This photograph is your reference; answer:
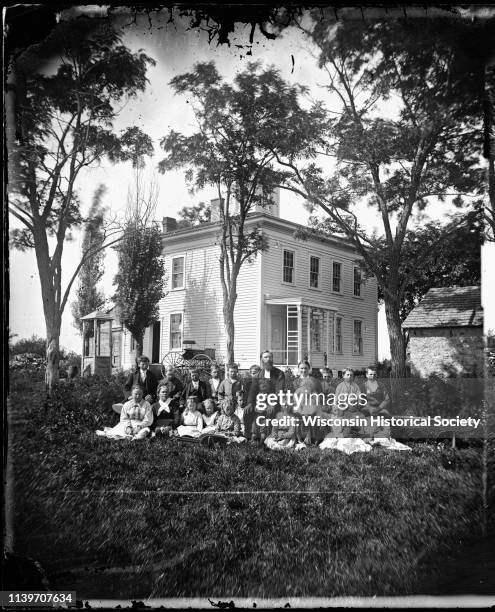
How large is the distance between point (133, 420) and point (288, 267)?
1.08 m

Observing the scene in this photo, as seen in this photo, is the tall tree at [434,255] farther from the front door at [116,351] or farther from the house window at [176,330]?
the front door at [116,351]

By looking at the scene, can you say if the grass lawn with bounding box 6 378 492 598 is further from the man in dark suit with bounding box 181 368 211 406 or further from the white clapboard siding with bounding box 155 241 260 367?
the white clapboard siding with bounding box 155 241 260 367

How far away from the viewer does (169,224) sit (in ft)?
7.63

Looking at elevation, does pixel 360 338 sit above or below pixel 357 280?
below

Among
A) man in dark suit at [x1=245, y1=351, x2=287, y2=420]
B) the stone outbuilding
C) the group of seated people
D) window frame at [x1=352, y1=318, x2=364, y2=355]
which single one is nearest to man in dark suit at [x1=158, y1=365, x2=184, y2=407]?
the group of seated people

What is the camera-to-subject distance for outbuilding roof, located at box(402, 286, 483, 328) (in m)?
2.33

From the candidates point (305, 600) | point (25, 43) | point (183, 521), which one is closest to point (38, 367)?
point (183, 521)

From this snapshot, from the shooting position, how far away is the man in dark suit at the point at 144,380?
240 cm

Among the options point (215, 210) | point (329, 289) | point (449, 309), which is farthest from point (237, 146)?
point (449, 309)

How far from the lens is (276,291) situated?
242 cm

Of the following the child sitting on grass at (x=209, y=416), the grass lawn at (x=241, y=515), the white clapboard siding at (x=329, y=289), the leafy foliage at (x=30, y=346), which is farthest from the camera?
the child sitting on grass at (x=209, y=416)

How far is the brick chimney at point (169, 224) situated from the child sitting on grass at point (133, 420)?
80cm

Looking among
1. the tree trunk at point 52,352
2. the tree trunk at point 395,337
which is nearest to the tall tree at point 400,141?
the tree trunk at point 395,337

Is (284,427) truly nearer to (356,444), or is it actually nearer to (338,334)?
(356,444)
